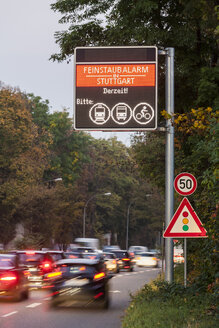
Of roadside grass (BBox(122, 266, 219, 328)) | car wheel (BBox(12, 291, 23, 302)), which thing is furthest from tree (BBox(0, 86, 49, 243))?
roadside grass (BBox(122, 266, 219, 328))

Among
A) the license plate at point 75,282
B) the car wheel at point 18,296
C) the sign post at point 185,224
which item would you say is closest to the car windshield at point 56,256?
the car wheel at point 18,296

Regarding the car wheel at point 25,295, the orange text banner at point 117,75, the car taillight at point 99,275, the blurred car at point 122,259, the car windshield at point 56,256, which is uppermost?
the orange text banner at point 117,75

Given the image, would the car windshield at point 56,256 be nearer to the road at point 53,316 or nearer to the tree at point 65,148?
the road at point 53,316

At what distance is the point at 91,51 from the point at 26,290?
840 centimetres

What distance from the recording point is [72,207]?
71312mm

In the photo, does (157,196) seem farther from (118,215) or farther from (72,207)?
(72,207)

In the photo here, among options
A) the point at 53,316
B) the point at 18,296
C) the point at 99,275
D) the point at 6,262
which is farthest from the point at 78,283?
the point at 6,262

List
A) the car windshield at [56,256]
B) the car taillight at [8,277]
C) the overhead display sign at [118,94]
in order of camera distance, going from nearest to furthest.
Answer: the overhead display sign at [118,94], the car taillight at [8,277], the car windshield at [56,256]

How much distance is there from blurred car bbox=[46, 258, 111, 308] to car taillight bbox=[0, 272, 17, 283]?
1904 millimetres

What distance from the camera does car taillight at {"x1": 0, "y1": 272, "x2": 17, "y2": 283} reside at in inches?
778

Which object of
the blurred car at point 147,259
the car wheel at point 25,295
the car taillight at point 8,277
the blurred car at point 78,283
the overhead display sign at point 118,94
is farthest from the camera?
the blurred car at point 147,259

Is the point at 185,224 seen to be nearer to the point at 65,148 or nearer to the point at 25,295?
the point at 25,295

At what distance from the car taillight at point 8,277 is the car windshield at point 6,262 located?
402 millimetres

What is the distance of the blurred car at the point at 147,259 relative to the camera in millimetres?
60938
